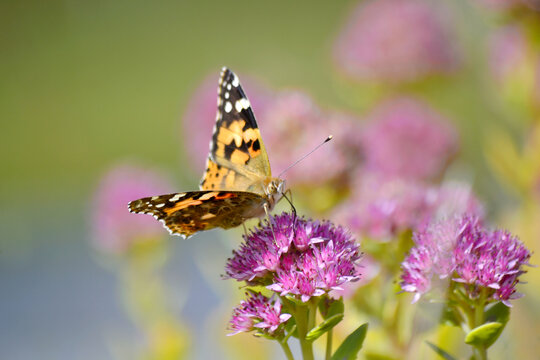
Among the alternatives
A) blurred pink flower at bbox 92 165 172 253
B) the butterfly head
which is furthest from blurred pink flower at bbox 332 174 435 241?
blurred pink flower at bbox 92 165 172 253

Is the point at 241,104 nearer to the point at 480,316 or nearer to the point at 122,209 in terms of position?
the point at 480,316

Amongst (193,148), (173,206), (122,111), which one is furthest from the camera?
(122,111)

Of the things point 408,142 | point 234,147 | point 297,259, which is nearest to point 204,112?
point 408,142

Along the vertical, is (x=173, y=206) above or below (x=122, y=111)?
below

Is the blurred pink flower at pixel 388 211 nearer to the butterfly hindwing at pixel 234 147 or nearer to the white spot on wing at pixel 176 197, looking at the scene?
the butterfly hindwing at pixel 234 147

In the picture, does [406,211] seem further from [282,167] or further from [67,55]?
[67,55]

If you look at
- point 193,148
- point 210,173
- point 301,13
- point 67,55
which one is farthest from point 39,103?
point 210,173

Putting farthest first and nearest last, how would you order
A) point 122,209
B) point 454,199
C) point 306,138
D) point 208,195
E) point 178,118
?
point 178,118 → point 122,209 → point 306,138 → point 454,199 → point 208,195
